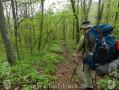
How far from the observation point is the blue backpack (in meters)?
4.74

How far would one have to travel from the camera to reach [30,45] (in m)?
14.7

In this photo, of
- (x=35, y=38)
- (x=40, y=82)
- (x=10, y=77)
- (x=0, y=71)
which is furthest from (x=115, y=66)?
(x=35, y=38)

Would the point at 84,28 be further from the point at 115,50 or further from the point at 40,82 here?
the point at 40,82

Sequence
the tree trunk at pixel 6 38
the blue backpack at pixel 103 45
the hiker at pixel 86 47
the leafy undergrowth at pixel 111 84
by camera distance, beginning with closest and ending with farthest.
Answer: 1. the blue backpack at pixel 103 45
2. the hiker at pixel 86 47
3. the leafy undergrowth at pixel 111 84
4. the tree trunk at pixel 6 38

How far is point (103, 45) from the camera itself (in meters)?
4.73

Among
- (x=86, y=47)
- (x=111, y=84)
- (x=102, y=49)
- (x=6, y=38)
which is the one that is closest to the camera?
(x=102, y=49)

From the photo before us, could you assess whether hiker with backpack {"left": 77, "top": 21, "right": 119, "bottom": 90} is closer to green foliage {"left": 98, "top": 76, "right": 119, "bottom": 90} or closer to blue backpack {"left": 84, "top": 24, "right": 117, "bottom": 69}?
blue backpack {"left": 84, "top": 24, "right": 117, "bottom": 69}

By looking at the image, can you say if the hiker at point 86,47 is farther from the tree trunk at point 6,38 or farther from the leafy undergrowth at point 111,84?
the tree trunk at point 6,38

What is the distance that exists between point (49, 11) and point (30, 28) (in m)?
2.51

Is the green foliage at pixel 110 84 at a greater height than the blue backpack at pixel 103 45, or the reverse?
the blue backpack at pixel 103 45

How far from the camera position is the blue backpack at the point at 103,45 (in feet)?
15.6

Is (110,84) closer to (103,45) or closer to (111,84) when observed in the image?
(111,84)

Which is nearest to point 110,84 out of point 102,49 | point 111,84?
point 111,84

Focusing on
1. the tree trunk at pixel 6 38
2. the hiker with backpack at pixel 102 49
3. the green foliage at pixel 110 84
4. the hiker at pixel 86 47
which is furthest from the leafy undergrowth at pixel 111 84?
the tree trunk at pixel 6 38
